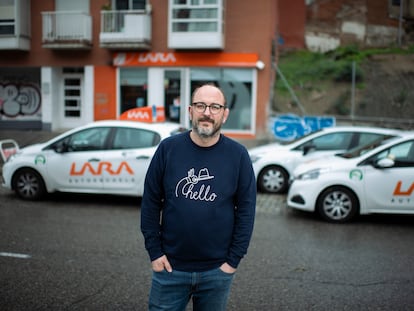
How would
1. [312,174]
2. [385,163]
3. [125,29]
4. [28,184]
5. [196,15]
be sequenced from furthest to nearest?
[125,29] < [196,15] < [28,184] < [312,174] < [385,163]

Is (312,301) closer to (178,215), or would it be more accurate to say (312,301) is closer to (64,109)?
(178,215)

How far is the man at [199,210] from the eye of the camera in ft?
9.12

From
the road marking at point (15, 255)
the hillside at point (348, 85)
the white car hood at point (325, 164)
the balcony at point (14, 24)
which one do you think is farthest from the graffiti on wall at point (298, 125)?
the balcony at point (14, 24)

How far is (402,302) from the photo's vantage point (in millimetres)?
4668

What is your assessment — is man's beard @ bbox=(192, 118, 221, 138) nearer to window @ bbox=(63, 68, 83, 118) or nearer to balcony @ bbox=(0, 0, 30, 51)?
window @ bbox=(63, 68, 83, 118)

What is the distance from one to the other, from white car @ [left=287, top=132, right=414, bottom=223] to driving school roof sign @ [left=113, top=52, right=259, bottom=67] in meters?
12.0

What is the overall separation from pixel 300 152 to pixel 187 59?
10.8 metres

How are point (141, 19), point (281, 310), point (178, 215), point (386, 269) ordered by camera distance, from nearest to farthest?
point (178, 215), point (281, 310), point (386, 269), point (141, 19)

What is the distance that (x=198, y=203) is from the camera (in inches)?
109

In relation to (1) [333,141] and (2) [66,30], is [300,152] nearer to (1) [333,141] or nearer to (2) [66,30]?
(1) [333,141]

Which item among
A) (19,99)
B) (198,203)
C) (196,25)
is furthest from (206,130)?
(19,99)

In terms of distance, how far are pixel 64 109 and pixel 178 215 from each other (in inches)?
827

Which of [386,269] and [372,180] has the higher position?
[372,180]

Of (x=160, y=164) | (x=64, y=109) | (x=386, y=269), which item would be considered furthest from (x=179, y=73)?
(x=160, y=164)
